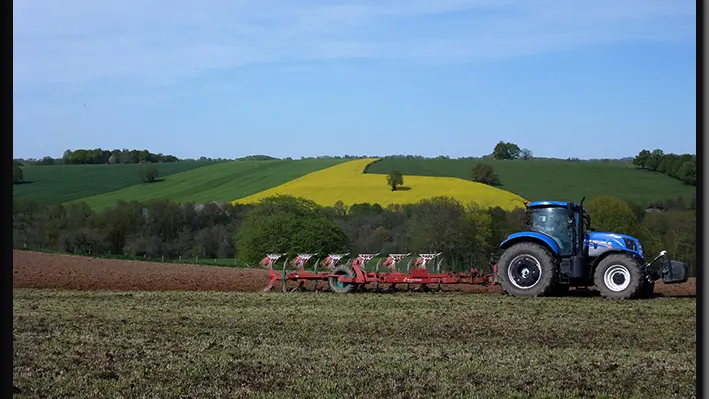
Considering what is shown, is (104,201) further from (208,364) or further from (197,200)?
(208,364)

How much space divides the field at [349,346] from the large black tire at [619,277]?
0.66 metres

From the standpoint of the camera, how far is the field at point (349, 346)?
27.6ft

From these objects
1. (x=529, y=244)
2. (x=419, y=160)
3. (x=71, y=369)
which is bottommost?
(x=71, y=369)

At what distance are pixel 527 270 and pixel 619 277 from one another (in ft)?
6.59

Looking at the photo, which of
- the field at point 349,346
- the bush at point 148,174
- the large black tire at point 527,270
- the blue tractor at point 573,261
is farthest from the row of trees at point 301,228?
the bush at point 148,174

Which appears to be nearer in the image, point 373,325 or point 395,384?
point 395,384

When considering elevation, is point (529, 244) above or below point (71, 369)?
Result: above

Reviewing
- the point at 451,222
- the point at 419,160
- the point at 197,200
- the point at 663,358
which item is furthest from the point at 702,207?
the point at 419,160

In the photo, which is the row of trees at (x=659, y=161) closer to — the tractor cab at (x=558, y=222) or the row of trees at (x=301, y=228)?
the row of trees at (x=301, y=228)

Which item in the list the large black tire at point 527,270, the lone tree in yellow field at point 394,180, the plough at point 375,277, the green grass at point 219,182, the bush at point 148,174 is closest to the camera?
the large black tire at point 527,270

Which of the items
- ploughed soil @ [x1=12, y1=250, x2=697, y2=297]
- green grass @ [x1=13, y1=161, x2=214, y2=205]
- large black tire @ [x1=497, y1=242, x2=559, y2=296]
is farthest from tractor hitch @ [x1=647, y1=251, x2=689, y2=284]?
green grass @ [x1=13, y1=161, x2=214, y2=205]

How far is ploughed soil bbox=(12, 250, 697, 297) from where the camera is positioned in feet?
74.6

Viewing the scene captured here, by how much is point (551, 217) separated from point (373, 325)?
7302mm

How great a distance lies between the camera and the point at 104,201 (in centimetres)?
6425
